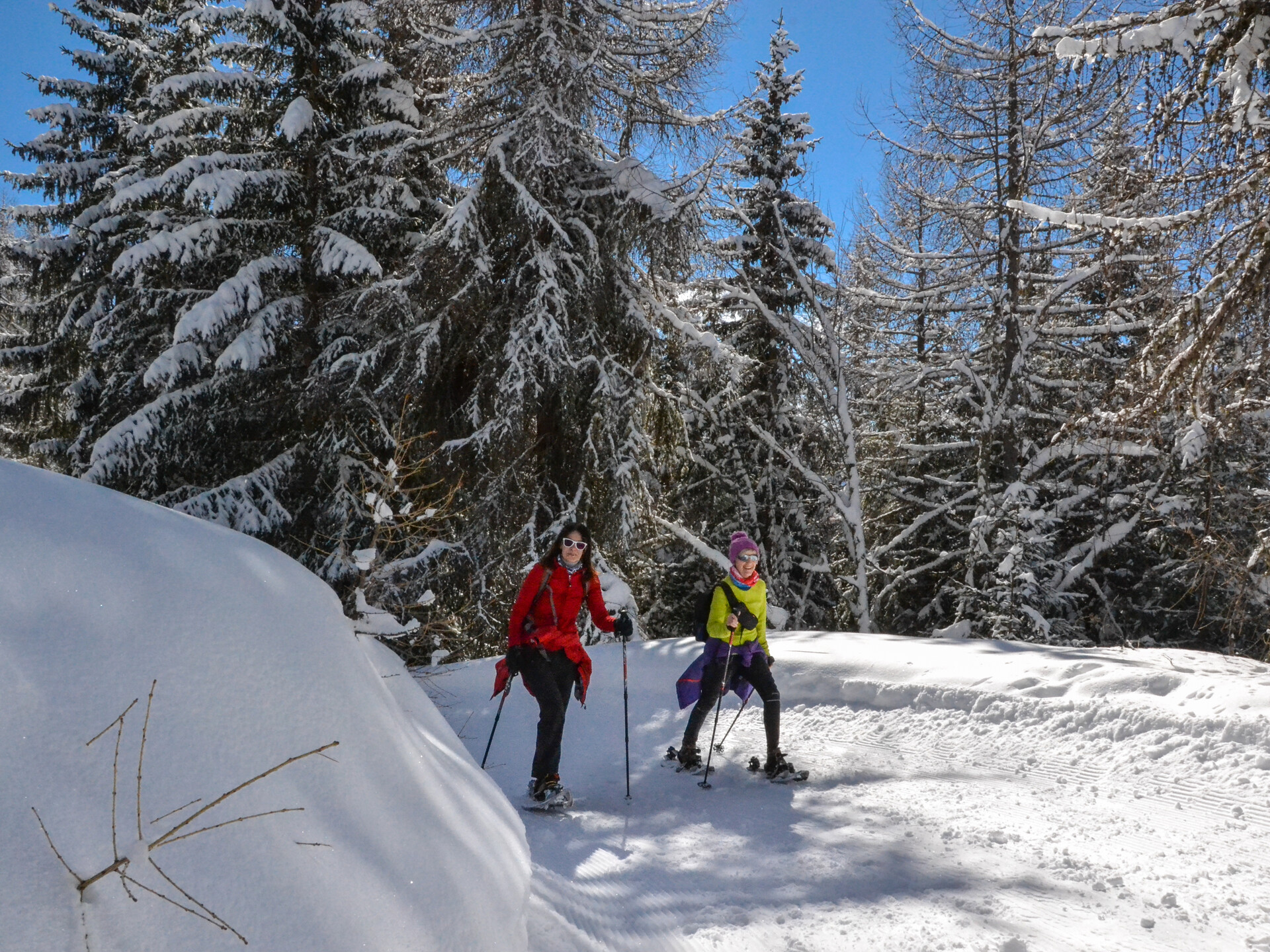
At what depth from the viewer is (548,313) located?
10680 millimetres

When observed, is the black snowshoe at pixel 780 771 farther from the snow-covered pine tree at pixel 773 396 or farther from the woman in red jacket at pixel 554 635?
the snow-covered pine tree at pixel 773 396

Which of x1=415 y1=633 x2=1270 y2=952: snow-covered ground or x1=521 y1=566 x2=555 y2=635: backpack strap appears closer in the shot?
x1=415 y1=633 x2=1270 y2=952: snow-covered ground

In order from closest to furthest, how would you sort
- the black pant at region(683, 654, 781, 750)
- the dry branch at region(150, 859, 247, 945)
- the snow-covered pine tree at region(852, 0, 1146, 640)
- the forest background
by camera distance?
the dry branch at region(150, 859, 247, 945) → the black pant at region(683, 654, 781, 750) → the forest background → the snow-covered pine tree at region(852, 0, 1146, 640)

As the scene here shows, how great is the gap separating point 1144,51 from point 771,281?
13.0 m

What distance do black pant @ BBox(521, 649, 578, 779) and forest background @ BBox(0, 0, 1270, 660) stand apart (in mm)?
1738

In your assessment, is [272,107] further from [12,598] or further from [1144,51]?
[12,598]

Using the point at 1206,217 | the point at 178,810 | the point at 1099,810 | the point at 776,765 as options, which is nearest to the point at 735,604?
the point at 776,765

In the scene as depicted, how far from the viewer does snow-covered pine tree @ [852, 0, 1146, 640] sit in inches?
534

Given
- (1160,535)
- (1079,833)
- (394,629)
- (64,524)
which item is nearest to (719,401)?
(1160,535)

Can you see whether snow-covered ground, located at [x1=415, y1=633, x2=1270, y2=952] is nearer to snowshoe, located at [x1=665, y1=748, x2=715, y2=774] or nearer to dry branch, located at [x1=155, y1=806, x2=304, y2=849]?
snowshoe, located at [x1=665, y1=748, x2=715, y2=774]

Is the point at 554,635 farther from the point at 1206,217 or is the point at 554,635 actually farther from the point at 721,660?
the point at 1206,217

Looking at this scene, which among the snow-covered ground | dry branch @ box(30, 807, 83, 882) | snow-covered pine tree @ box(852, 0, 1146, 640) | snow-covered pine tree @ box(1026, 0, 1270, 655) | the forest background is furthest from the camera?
snow-covered pine tree @ box(852, 0, 1146, 640)

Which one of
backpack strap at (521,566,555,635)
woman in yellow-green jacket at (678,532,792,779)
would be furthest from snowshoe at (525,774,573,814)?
woman in yellow-green jacket at (678,532,792,779)

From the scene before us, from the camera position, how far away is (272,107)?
1316 centimetres
